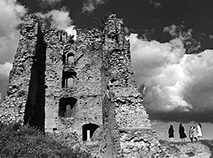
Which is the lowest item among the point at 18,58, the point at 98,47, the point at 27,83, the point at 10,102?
the point at 10,102

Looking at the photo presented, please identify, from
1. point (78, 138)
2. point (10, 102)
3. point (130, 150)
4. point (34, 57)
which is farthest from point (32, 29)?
point (130, 150)

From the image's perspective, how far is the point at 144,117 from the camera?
712cm

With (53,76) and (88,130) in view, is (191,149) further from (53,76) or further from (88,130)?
(53,76)

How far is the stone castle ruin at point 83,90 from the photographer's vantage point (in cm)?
704

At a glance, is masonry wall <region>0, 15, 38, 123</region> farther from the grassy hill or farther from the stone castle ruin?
the grassy hill

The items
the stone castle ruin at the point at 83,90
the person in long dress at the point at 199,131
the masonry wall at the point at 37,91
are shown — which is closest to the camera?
the stone castle ruin at the point at 83,90

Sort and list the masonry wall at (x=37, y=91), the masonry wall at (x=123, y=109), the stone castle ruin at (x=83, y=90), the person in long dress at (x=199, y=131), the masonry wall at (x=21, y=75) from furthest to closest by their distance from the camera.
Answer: the person in long dress at (x=199, y=131) → the masonry wall at (x=37, y=91) → the masonry wall at (x=21, y=75) → the stone castle ruin at (x=83, y=90) → the masonry wall at (x=123, y=109)

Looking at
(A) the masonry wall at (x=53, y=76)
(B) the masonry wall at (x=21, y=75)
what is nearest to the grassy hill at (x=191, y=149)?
(A) the masonry wall at (x=53, y=76)

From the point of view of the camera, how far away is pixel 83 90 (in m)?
10.8

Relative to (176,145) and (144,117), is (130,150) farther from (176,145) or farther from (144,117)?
(176,145)

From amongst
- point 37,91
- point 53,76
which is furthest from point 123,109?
point 53,76

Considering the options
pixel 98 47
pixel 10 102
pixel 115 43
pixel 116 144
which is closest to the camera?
pixel 116 144

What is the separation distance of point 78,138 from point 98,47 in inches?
185

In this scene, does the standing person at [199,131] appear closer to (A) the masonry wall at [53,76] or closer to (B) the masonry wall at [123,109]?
(B) the masonry wall at [123,109]
